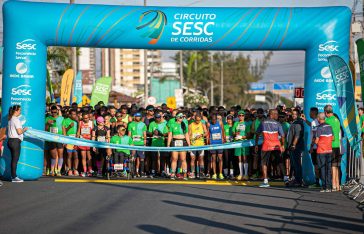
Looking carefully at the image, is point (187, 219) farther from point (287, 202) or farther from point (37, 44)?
point (37, 44)

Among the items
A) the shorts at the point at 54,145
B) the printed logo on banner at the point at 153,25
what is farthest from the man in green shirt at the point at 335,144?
the shorts at the point at 54,145

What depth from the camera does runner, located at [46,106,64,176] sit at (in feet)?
66.2

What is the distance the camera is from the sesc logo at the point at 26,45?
1780 cm

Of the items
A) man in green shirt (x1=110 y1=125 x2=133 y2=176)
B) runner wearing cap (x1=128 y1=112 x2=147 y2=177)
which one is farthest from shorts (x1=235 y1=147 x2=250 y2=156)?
man in green shirt (x1=110 y1=125 x2=133 y2=176)

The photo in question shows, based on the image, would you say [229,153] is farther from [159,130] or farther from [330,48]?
[330,48]

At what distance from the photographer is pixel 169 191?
52.6 feet

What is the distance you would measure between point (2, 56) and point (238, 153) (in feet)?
22.0

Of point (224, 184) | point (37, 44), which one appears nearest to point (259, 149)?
point (224, 184)

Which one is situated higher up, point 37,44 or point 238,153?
point 37,44

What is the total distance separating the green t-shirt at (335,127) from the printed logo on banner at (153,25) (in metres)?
4.56

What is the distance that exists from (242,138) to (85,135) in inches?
171

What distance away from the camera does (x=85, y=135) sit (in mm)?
20266

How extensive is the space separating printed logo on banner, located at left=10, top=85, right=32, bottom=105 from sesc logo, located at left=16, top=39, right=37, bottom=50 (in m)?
0.93

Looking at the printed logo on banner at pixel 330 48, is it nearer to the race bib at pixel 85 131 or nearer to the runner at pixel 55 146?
the race bib at pixel 85 131
